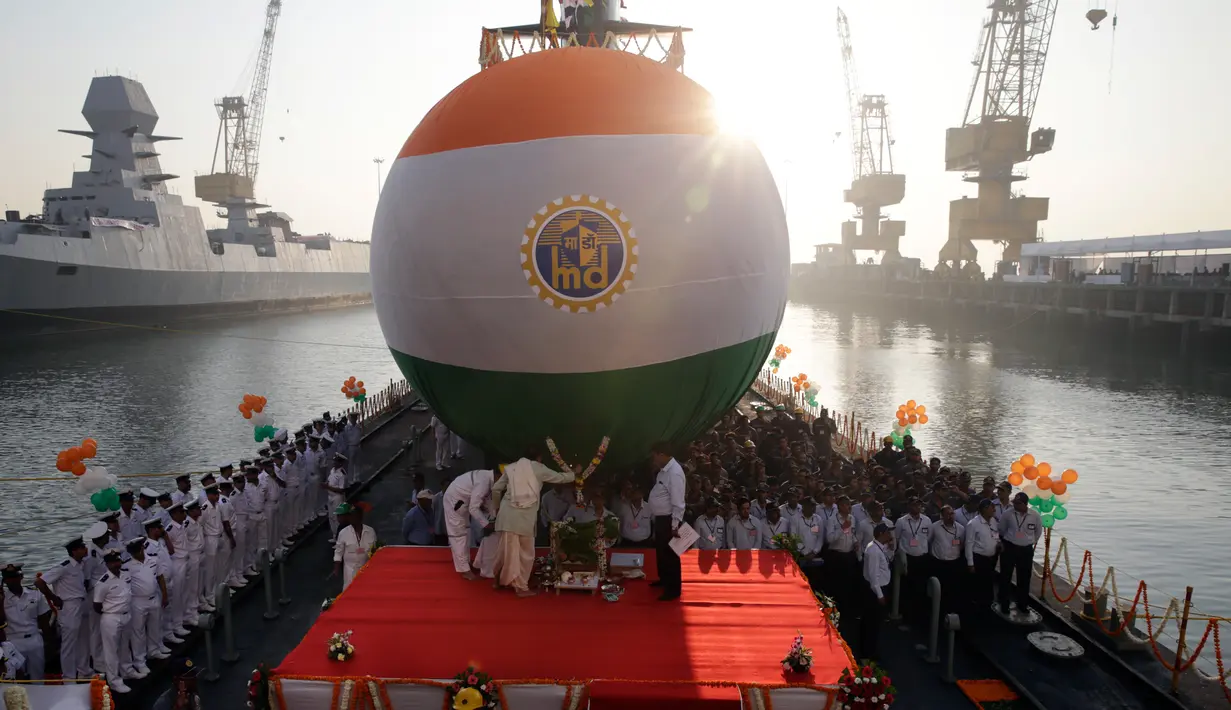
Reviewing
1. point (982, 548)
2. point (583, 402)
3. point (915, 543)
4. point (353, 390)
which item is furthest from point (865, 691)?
point (353, 390)

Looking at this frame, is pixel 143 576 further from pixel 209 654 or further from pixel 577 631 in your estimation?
pixel 577 631

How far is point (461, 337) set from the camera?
23.3ft

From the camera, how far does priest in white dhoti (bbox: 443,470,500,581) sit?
7574mm

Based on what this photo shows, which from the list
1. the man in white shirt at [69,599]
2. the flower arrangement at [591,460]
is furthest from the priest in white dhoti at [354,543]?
the flower arrangement at [591,460]

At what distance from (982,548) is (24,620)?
10762 mm

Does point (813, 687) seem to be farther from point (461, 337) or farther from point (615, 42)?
point (615, 42)

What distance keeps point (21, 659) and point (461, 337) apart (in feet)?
17.6

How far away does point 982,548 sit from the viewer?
945 cm

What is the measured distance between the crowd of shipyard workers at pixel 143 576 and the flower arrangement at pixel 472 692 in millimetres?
4425

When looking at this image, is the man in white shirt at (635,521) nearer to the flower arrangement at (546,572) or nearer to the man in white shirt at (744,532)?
the man in white shirt at (744,532)

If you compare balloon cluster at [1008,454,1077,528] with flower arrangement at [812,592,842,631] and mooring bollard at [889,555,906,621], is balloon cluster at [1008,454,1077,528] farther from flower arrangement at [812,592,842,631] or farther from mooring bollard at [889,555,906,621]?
flower arrangement at [812,592,842,631]

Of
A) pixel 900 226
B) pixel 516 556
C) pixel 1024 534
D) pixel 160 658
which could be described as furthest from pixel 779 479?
pixel 900 226

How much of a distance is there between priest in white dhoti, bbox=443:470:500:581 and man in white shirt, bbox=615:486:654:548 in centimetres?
199

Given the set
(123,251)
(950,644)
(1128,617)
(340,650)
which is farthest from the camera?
(123,251)
